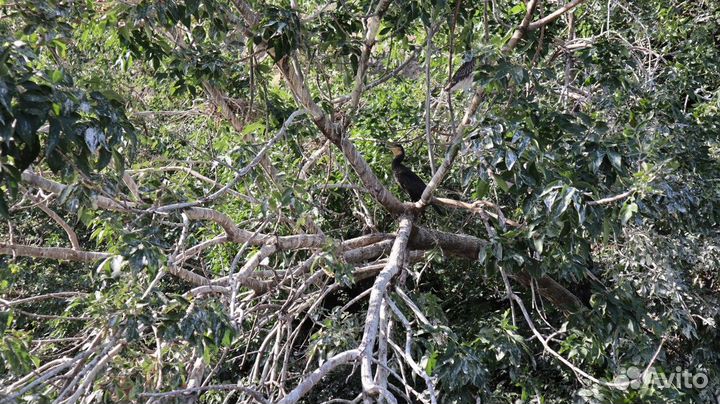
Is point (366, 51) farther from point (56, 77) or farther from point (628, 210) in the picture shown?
point (56, 77)

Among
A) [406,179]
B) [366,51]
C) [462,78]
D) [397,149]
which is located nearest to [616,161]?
[366,51]

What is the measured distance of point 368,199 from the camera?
18.1 ft

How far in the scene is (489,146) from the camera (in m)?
3.33

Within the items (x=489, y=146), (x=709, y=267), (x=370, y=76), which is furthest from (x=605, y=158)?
(x=370, y=76)

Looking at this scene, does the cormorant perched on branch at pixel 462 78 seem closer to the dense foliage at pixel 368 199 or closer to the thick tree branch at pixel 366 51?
the dense foliage at pixel 368 199

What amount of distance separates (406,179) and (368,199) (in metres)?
0.34

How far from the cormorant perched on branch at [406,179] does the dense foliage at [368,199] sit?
13 centimetres

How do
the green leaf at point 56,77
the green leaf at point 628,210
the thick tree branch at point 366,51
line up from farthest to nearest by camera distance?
the thick tree branch at point 366,51
the green leaf at point 628,210
the green leaf at point 56,77

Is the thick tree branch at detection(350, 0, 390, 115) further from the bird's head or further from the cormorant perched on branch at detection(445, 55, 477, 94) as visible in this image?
the bird's head

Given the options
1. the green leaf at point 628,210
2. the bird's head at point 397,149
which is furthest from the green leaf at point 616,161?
the bird's head at point 397,149

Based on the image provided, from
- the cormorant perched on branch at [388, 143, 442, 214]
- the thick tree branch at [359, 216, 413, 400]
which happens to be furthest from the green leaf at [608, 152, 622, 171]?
the cormorant perched on branch at [388, 143, 442, 214]

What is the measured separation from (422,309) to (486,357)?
0.53 meters

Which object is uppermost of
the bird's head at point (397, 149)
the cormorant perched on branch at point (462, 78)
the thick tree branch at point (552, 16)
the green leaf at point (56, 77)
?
the green leaf at point (56, 77)

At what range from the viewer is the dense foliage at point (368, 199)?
309cm
